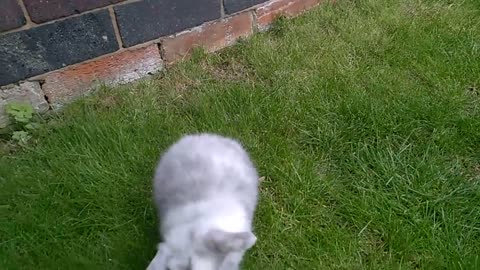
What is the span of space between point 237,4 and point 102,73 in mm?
922

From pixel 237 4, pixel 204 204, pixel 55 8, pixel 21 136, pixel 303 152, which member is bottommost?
pixel 303 152

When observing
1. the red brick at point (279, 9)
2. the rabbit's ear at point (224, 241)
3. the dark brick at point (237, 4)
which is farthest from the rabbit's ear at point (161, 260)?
the red brick at point (279, 9)

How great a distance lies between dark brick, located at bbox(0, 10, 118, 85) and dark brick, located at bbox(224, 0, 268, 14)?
733 millimetres

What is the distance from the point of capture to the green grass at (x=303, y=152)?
226cm

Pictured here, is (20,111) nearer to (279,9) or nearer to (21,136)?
(21,136)

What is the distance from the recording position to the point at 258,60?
320cm

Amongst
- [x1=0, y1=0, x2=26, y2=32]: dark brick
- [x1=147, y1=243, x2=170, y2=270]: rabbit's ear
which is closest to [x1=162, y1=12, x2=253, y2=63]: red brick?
[x1=0, y1=0, x2=26, y2=32]: dark brick

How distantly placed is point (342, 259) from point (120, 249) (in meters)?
0.92

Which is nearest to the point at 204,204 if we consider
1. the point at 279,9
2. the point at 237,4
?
the point at 237,4

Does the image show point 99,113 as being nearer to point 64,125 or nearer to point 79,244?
point 64,125

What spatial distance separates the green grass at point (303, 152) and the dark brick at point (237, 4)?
21cm

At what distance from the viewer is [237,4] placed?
328cm

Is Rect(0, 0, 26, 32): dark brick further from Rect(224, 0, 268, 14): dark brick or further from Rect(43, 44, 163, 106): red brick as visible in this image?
Rect(224, 0, 268, 14): dark brick

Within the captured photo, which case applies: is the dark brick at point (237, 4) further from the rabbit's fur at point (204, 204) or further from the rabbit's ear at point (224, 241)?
the rabbit's ear at point (224, 241)
